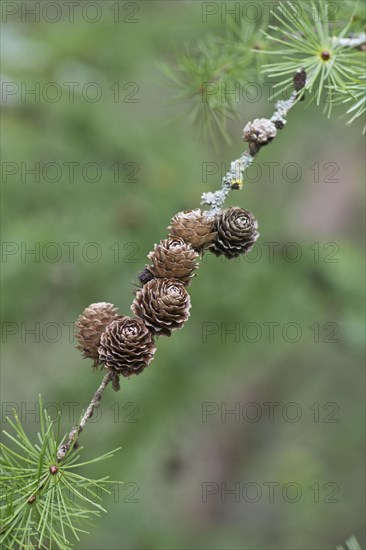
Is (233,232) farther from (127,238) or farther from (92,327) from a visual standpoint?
(127,238)

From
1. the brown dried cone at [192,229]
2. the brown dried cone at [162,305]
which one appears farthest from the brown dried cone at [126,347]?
the brown dried cone at [192,229]

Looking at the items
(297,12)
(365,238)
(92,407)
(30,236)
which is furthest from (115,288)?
(365,238)

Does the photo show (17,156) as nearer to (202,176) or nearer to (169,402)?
(202,176)

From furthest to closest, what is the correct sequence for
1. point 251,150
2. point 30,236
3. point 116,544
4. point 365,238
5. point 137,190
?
1. point 365,238
2. point 116,544
3. point 137,190
4. point 30,236
5. point 251,150

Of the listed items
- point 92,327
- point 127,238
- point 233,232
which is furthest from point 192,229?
point 127,238

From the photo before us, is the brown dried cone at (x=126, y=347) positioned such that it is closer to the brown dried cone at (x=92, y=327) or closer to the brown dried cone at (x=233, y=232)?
the brown dried cone at (x=92, y=327)
